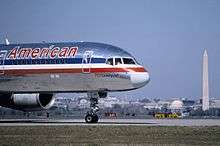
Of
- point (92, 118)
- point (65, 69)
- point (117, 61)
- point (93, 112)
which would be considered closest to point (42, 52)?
point (65, 69)

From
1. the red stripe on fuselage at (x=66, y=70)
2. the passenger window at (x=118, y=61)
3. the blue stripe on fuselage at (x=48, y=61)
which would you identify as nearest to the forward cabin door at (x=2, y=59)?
the blue stripe on fuselage at (x=48, y=61)

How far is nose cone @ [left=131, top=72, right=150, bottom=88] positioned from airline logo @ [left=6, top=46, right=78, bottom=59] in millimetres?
5165

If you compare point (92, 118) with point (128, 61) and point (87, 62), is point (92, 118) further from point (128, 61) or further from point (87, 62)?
point (128, 61)

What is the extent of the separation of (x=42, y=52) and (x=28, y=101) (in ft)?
17.9

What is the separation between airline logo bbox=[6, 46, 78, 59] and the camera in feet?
157

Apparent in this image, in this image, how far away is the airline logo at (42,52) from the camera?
4772cm

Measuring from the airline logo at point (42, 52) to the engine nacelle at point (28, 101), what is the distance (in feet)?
13.5

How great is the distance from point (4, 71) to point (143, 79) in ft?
39.2

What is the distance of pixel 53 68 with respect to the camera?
1884 inches

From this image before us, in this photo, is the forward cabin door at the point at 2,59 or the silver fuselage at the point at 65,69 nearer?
the silver fuselage at the point at 65,69

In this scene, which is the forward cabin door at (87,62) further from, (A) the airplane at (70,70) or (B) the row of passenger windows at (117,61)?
(B) the row of passenger windows at (117,61)

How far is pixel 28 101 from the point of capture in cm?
5216

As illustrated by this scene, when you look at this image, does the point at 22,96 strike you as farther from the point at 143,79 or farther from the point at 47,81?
the point at 143,79

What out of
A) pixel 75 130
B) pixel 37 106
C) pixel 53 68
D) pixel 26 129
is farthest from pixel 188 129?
pixel 37 106
